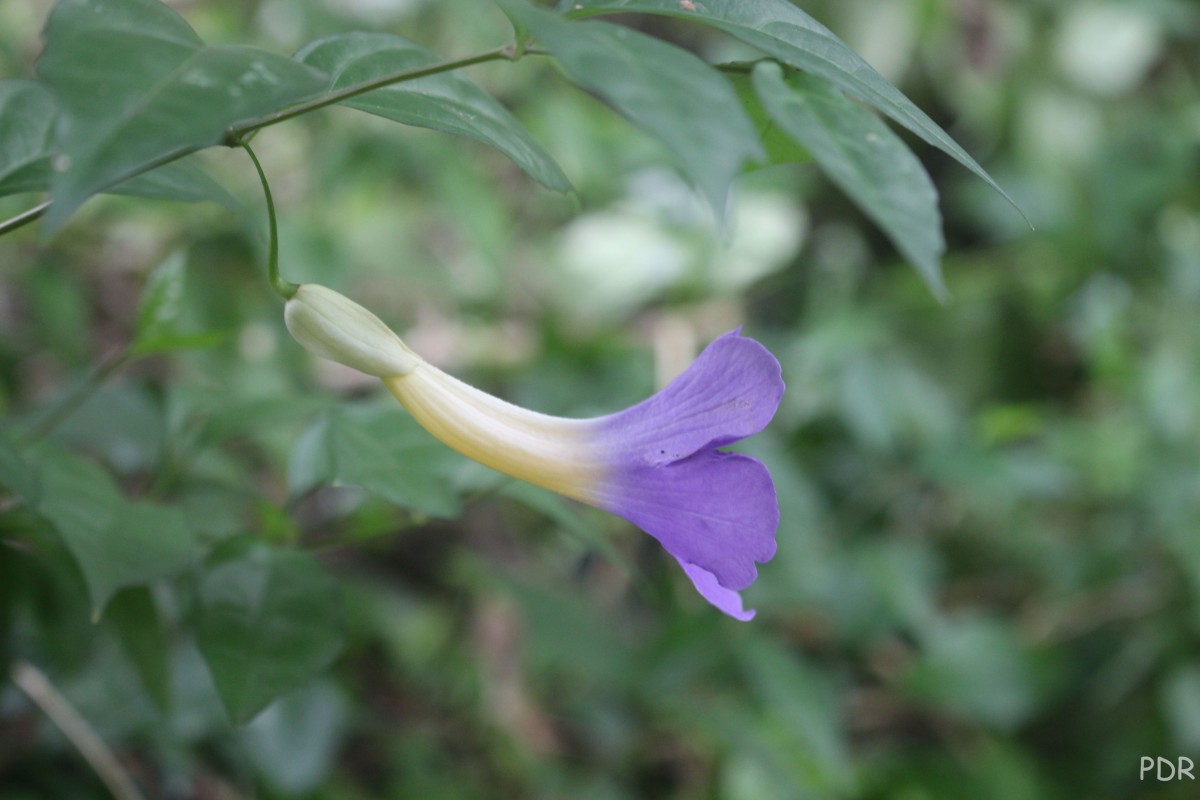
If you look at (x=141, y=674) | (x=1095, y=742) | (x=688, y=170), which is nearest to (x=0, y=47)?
(x=141, y=674)

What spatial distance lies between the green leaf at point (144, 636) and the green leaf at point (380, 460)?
143mm

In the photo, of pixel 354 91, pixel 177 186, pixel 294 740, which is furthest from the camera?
pixel 294 740

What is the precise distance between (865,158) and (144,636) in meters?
0.64

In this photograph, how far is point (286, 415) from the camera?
85 cm

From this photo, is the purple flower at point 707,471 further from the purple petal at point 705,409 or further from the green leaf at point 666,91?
the green leaf at point 666,91

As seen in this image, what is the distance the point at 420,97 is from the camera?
560 mm

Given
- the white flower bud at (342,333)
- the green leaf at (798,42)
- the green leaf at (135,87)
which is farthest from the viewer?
the white flower bud at (342,333)

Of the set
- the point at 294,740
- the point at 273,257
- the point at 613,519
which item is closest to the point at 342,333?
the point at 273,257

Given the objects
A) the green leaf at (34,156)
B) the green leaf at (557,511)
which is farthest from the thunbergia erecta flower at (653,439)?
the green leaf at (557,511)

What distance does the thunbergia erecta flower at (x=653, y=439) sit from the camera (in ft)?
1.78

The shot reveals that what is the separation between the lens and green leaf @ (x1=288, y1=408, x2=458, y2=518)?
2.25ft

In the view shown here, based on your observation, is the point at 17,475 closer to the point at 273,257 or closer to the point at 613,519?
the point at 273,257

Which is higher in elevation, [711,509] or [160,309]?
[711,509]

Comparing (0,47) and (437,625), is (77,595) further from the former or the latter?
(437,625)
